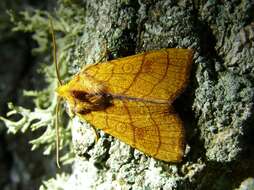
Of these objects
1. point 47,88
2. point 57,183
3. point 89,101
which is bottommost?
point 57,183

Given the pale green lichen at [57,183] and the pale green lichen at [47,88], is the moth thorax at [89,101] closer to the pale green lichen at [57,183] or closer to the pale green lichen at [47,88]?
the pale green lichen at [47,88]

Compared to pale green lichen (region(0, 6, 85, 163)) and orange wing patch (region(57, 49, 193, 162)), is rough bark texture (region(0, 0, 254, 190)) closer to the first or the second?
orange wing patch (region(57, 49, 193, 162))

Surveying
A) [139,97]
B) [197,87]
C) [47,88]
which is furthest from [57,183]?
[197,87]

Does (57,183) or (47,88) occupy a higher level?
(47,88)

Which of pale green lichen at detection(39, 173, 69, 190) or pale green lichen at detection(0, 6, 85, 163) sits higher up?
pale green lichen at detection(0, 6, 85, 163)

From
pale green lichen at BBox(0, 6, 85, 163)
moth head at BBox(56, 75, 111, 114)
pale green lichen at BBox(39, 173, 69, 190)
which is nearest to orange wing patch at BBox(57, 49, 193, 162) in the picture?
moth head at BBox(56, 75, 111, 114)

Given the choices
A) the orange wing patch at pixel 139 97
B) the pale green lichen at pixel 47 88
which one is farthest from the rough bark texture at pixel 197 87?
the pale green lichen at pixel 47 88

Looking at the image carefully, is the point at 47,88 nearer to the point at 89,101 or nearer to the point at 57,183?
the point at 57,183
